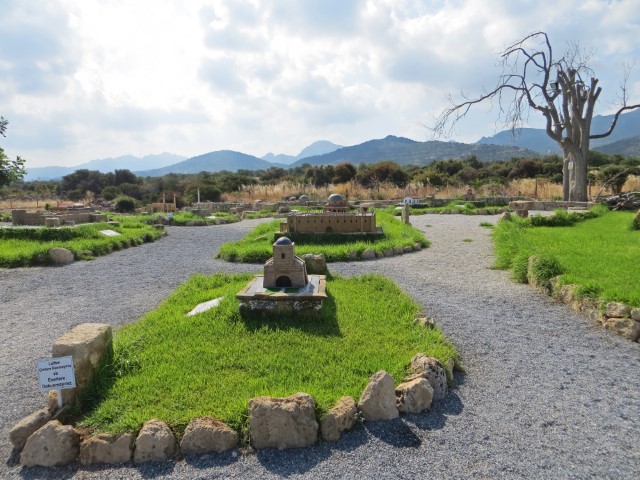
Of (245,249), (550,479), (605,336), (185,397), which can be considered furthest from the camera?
(245,249)

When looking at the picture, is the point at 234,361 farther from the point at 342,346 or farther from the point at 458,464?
the point at 458,464

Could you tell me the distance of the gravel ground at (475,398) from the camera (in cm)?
340

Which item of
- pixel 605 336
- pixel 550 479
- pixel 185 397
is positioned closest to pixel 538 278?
pixel 605 336

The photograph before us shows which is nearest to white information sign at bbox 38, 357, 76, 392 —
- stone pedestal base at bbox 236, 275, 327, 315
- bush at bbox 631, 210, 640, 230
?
stone pedestal base at bbox 236, 275, 327, 315

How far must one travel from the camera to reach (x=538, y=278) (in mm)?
8219

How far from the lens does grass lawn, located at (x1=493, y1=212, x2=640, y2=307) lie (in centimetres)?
679

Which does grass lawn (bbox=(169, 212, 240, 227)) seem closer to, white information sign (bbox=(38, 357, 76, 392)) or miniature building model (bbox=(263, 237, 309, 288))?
miniature building model (bbox=(263, 237, 309, 288))

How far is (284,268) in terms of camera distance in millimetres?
6688

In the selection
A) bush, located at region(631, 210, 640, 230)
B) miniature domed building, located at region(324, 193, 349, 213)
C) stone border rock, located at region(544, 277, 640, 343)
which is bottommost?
stone border rock, located at region(544, 277, 640, 343)

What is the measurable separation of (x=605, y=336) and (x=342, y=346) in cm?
360

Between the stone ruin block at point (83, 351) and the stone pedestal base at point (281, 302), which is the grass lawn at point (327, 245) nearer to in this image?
the stone pedestal base at point (281, 302)

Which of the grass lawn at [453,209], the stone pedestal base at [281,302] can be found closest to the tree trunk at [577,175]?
the grass lawn at [453,209]

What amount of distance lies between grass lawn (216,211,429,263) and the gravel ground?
298 cm

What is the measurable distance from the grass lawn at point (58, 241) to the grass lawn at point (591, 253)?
1185 centimetres
